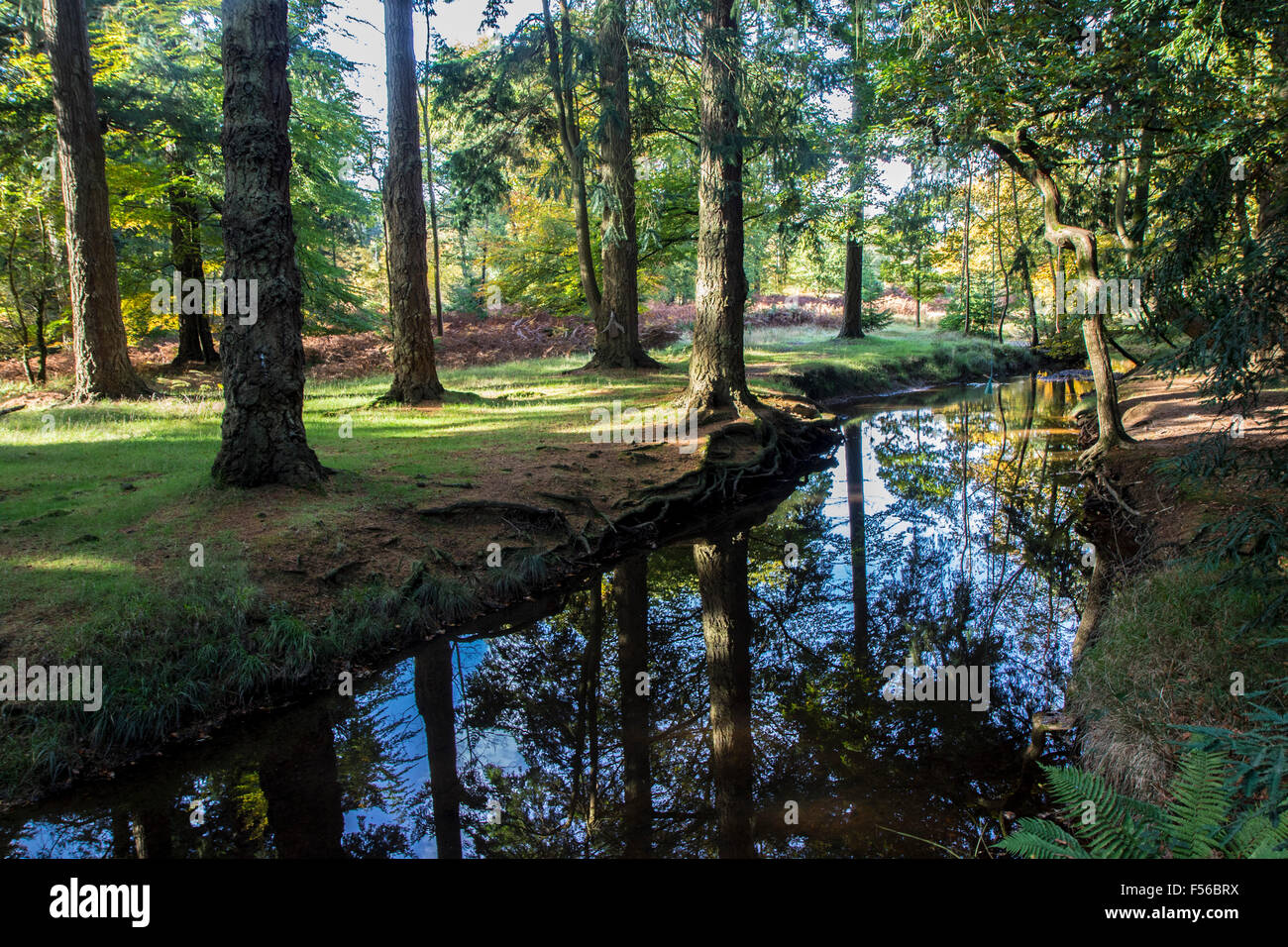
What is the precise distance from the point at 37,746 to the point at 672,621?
16.8 feet

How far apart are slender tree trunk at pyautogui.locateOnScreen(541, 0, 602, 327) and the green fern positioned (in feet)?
48.0

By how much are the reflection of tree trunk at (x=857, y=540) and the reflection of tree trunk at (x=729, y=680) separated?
3.74 feet

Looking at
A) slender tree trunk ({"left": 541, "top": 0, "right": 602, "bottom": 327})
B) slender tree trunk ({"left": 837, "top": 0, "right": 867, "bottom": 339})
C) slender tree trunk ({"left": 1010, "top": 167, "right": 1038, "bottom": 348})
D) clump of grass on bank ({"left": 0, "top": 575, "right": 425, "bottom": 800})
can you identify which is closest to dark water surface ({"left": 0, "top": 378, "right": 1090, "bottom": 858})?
clump of grass on bank ({"left": 0, "top": 575, "right": 425, "bottom": 800})

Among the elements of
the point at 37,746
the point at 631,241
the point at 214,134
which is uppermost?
the point at 214,134

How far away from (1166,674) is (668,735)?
132 inches

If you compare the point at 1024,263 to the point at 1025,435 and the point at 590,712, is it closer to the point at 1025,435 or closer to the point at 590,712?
the point at 1025,435

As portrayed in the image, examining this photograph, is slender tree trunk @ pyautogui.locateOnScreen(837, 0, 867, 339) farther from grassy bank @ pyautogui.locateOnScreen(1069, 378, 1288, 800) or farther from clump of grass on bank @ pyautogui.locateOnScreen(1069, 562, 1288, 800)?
clump of grass on bank @ pyautogui.locateOnScreen(1069, 562, 1288, 800)

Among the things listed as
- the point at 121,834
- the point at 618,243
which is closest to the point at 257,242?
the point at 121,834

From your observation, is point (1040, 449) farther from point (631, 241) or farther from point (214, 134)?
point (214, 134)

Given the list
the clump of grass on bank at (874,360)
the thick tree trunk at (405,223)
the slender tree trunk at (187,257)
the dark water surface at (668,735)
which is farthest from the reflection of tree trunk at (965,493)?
the slender tree trunk at (187,257)

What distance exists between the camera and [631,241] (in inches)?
715

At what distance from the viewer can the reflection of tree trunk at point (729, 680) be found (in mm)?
4449

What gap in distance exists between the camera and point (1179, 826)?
244cm
